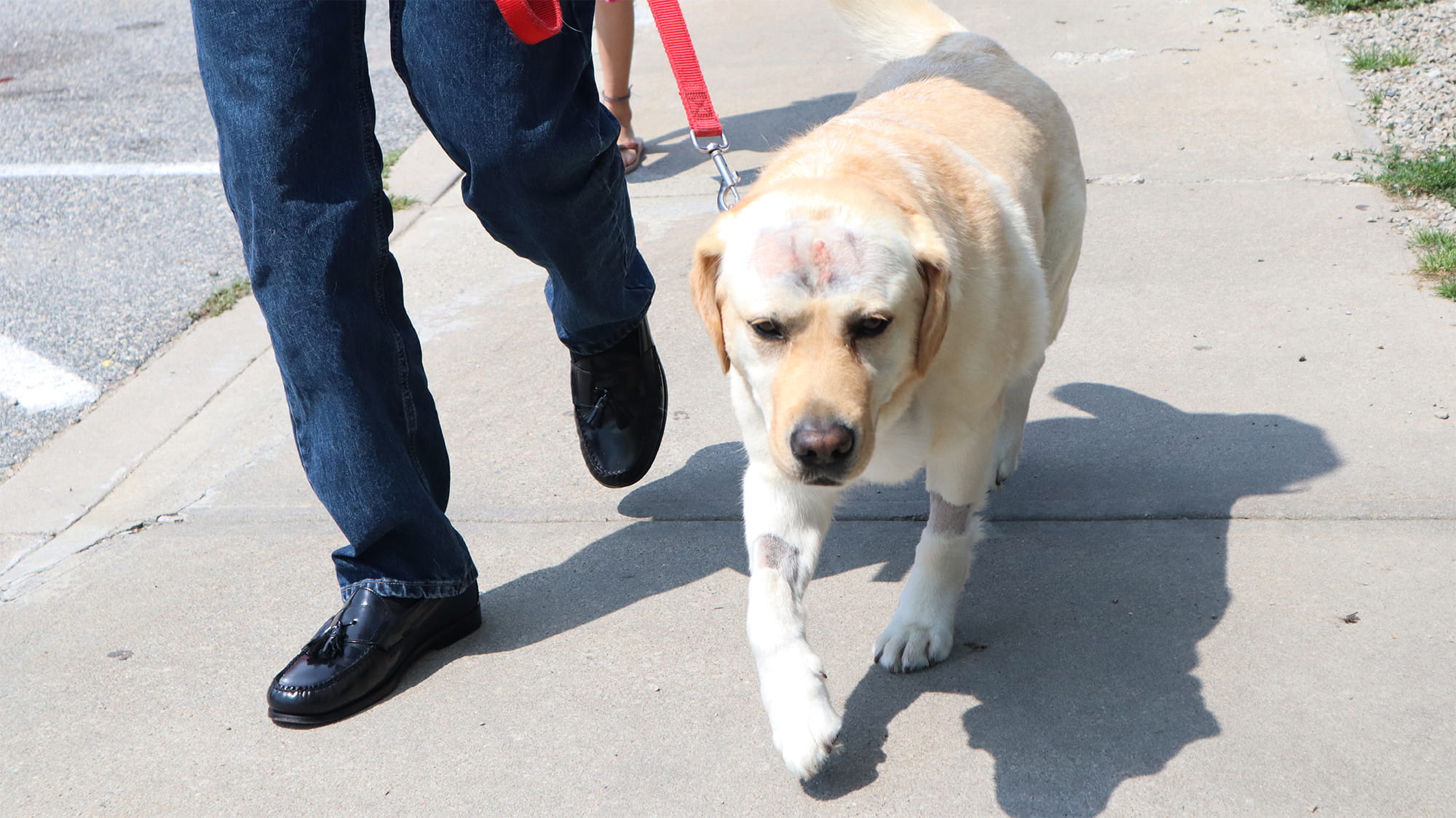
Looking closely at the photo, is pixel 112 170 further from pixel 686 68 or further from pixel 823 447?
pixel 823 447

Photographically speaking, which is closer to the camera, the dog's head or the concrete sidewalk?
the dog's head

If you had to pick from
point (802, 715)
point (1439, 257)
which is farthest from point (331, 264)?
point (1439, 257)

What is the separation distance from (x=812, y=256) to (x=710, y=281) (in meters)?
0.29

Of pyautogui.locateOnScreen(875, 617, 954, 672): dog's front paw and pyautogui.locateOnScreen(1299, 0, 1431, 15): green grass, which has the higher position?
pyautogui.locateOnScreen(1299, 0, 1431, 15): green grass

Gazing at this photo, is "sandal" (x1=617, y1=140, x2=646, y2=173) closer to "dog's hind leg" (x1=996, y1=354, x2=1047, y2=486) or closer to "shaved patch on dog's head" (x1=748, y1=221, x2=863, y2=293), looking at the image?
"dog's hind leg" (x1=996, y1=354, x2=1047, y2=486)

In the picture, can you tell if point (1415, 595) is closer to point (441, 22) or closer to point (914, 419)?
point (914, 419)

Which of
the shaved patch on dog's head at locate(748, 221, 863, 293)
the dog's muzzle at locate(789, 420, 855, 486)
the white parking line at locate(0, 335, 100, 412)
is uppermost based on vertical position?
the shaved patch on dog's head at locate(748, 221, 863, 293)

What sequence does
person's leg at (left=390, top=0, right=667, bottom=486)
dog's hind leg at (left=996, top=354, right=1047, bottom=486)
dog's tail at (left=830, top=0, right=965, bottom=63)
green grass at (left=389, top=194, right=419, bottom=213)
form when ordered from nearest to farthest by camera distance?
1. person's leg at (left=390, top=0, right=667, bottom=486)
2. dog's hind leg at (left=996, top=354, right=1047, bottom=486)
3. dog's tail at (left=830, top=0, right=965, bottom=63)
4. green grass at (left=389, top=194, right=419, bottom=213)

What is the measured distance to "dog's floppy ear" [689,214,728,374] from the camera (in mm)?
2299

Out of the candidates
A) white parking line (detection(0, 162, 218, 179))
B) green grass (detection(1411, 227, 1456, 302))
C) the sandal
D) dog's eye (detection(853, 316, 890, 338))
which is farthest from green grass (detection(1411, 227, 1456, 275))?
white parking line (detection(0, 162, 218, 179))

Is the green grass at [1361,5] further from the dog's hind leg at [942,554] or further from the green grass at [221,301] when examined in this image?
the green grass at [221,301]

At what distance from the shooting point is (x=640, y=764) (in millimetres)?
2305

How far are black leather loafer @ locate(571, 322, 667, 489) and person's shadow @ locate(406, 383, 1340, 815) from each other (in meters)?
0.18

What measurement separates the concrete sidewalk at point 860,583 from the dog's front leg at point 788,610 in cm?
18
